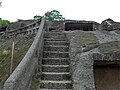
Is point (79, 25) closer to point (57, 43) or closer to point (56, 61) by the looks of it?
point (57, 43)

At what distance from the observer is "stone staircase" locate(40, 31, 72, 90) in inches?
217

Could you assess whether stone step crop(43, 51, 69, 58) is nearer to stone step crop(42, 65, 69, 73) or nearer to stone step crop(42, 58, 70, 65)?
stone step crop(42, 58, 70, 65)

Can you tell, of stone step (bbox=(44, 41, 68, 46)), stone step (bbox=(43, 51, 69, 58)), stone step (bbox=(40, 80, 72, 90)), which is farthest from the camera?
stone step (bbox=(44, 41, 68, 46))

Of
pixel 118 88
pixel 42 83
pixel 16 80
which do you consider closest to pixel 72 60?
pixel 42 83

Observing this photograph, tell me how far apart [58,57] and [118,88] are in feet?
6.98

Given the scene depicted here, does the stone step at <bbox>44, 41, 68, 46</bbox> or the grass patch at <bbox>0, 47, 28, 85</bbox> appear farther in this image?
the stone step at <bbox>44, 41, 68, 46</bbox>

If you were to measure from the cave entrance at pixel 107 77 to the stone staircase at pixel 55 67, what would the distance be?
2.28 ft

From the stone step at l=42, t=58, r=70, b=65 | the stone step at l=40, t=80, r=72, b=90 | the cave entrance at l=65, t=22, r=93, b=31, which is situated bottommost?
the stone step at l=40, t=80, r=72, b=90

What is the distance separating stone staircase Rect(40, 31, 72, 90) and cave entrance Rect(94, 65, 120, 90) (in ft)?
2.28

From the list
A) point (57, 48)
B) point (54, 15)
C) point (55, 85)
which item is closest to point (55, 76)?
point (55, 85)

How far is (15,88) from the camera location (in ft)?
11.4

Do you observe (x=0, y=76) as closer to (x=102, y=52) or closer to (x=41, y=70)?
(x=41, y=70)

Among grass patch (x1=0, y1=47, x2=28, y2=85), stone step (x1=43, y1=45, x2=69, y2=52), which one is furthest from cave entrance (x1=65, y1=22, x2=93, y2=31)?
A: stone step (x1=43, y1=45, x2=69, y2=52)

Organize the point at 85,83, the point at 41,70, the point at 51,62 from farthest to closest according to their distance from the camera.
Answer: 1. the point at 51,62
2. the point at 41,70
3. the point at 85,83
